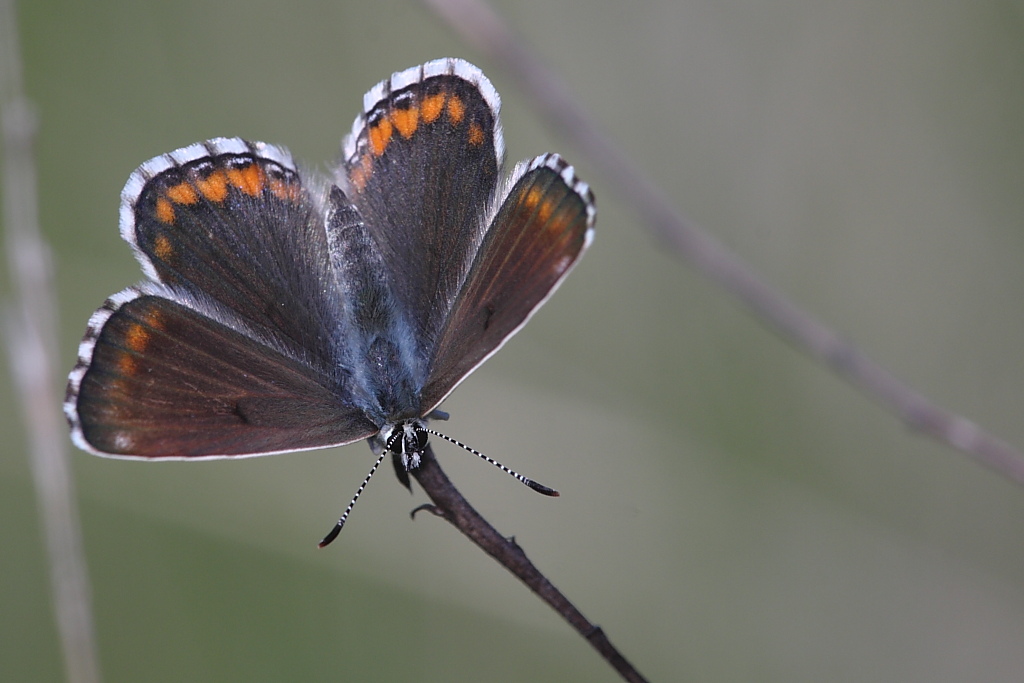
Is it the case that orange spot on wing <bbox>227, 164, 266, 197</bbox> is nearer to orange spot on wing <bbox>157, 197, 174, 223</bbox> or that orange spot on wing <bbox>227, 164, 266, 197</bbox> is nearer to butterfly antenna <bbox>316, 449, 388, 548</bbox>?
orange spot on wing <bbox>157, 197, 174, 223</bbox>

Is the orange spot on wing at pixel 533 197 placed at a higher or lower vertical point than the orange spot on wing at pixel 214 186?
higher

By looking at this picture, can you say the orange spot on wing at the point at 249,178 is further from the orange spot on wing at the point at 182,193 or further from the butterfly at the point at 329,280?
the orange spot on wing at the point at 182,193

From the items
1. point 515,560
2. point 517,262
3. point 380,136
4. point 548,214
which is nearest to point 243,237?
point 380,136

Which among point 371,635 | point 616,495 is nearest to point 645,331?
point 616,495

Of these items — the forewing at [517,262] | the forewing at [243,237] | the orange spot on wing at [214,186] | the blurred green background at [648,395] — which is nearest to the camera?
the forewing at [517,262]

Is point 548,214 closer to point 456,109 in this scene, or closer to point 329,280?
point 456,109

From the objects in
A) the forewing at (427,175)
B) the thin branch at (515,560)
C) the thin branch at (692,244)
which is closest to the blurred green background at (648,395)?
the forewing at (427,175)

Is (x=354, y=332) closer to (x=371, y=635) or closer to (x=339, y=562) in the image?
(x=339, y=562)
